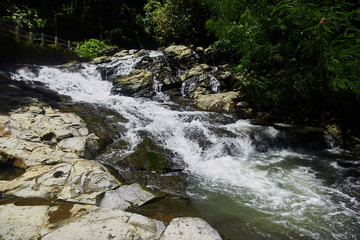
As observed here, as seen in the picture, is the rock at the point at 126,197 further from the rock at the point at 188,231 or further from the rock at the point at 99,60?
the rock at the point at 99,60

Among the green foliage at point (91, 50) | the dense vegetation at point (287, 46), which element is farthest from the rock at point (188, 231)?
the green foliage at point (91, 50)

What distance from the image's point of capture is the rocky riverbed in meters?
2.30

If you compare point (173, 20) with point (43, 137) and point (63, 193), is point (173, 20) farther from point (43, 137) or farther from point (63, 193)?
point (63, 193)

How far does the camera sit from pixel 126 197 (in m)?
3.39

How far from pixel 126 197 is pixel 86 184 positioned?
73 cm

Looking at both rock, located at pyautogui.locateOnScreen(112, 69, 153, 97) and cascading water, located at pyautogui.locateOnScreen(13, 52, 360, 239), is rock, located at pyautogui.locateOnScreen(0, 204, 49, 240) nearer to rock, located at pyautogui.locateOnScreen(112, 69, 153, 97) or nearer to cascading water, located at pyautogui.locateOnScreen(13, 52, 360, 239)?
cascading water, located at pyautogui.locateOnScreen(13, 52, 360, 239)

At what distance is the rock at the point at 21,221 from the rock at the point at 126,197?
0.83 m

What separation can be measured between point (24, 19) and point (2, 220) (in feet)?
69.5

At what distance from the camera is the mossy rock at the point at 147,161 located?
5016mm

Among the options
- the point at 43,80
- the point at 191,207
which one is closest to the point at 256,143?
the point at 191,207

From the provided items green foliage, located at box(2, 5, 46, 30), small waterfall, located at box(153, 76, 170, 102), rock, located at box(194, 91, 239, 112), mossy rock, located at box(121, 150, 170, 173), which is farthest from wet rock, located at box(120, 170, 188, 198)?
green foliage, located at box(2, 5, 46, 30)

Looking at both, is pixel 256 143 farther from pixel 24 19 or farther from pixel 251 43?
pixel 24 19

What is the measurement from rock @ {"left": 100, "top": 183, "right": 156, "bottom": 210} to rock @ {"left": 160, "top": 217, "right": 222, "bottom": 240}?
1089 mm

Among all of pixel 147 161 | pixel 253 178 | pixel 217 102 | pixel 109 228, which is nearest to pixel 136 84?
pixel 217 102
